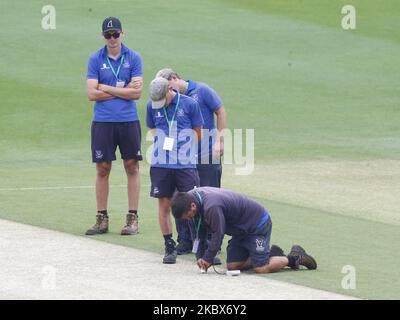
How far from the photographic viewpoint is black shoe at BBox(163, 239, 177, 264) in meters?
13.9

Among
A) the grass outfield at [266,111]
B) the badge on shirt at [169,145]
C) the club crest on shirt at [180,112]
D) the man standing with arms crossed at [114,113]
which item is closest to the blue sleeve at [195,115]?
the club crest on shirt at [180,112]

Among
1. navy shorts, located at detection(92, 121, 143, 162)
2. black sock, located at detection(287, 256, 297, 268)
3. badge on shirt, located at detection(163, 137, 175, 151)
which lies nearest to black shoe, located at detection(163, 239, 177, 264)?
badge on shirt, located at detection(163, 137, 175, 151)

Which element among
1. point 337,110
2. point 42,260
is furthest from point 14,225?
point 337,110

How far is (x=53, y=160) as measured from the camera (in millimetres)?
22344

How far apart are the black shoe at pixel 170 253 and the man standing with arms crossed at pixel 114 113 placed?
163 centimetres

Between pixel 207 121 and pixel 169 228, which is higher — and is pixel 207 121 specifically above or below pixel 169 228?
above

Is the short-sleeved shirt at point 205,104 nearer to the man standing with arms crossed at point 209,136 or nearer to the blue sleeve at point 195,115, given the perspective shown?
the man standing with arms crossed at point 209,136

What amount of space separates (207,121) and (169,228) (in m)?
1.56

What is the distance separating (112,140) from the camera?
619 inches

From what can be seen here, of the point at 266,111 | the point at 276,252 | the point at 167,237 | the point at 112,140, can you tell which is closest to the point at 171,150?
the point at 167,237

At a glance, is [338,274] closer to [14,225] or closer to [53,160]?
[14,225]

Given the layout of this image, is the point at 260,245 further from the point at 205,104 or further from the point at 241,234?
the point at 205,104

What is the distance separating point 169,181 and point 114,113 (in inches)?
70.7
